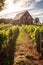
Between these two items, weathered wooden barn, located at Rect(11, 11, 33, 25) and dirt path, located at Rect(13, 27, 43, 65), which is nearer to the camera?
dirt path, located at Rect(13, 27, 43, 65)

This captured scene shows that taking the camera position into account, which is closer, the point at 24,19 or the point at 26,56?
the point at 26,56

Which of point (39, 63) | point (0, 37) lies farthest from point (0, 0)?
point (39, 63)

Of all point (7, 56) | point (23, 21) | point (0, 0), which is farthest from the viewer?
point (23, 21)

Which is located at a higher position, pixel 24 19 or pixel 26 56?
pixel 24 19

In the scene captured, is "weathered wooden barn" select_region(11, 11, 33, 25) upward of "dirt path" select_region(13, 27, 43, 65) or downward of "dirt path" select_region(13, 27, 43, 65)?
upward

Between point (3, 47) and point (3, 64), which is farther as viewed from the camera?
point (3, 47)

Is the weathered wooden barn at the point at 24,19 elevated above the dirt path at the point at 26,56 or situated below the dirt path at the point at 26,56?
above

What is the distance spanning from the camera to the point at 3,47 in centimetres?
1324

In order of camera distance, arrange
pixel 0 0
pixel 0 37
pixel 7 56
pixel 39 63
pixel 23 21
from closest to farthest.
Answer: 1. pixel 39 63
2. pixel 7 56
3. pixel 0 37
4. pixel 0 0
5. pixel 23 21

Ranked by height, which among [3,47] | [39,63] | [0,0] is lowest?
[39,63]

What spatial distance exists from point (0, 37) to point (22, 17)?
64.9 meters

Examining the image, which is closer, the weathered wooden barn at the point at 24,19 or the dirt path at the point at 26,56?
the dirt path at the point at 26,56

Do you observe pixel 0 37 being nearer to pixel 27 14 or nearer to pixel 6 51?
pixel 6 51

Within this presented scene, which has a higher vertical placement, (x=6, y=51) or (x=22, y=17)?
(x=22, y=17)
